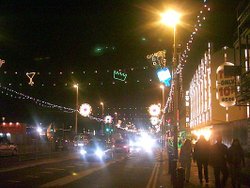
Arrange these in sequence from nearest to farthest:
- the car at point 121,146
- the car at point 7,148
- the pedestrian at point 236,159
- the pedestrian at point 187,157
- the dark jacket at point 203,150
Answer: the pedestrian at point 236,159
the dark jacket at point 203,150
the pedestrian at point 187,157
the car at point 7,148
the car at point 121,146

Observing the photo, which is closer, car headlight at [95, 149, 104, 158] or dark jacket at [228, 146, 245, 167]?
dark jacket at [228, 146, 245, 167]

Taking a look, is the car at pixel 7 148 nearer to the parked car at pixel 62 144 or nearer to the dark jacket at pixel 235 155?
the parked car at pixel 62 144

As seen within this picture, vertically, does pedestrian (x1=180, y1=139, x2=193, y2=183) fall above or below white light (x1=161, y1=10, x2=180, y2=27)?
below

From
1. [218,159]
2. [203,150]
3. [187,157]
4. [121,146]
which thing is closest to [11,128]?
[121,146]

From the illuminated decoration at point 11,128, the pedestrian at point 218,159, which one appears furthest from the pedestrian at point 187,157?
the illuminated decoration at point 11,128

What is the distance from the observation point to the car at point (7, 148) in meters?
45.9

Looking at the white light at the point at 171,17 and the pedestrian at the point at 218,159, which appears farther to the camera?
the white light at the point at 171,17

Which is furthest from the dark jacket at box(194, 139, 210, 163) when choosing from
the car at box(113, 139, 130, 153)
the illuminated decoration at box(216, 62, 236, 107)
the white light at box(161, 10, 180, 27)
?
the car at box(113, 139, 130, 153)

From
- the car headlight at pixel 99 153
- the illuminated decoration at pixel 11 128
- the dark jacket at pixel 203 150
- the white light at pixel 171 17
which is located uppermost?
the white light at pixel 171 17

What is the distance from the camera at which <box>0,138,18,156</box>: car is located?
45.9 meters

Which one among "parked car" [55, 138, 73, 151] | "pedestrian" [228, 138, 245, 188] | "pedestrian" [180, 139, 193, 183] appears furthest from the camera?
"parked car" [55, 138, 73, 151]

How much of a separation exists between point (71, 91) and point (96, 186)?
69.5 metres

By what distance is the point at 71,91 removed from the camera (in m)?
87.4

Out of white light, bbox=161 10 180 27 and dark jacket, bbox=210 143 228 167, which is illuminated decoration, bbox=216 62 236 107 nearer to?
white light, bbox=161 10 180 27
